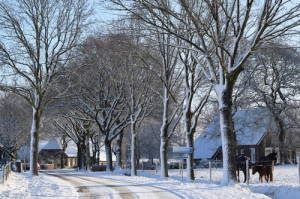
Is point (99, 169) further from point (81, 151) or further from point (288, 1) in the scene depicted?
point (288, 1)

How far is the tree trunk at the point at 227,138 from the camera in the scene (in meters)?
19.1

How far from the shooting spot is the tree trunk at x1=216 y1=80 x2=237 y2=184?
752 inches

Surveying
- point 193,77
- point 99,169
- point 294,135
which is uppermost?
point 193,77

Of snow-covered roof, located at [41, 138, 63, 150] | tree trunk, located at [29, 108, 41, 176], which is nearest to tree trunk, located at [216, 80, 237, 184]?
tree trunk, located at [29, 108, 41, 176]

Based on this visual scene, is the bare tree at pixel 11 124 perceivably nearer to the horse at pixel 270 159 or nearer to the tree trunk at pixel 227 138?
the horse at pixel 270 159

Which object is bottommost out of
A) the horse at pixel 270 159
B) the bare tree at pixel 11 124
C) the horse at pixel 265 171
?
the horse at pixel 265 171

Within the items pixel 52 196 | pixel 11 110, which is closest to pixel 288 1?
pixel 52 196

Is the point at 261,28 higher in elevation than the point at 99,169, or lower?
higher

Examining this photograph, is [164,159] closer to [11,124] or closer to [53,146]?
[11,124]

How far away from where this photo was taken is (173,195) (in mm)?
16562

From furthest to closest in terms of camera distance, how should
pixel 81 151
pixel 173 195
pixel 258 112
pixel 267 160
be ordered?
1. pixel 81 151
2. pixel 258 112
3. pixel 267 160
4. pixel 173 195

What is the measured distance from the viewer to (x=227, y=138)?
19328mm

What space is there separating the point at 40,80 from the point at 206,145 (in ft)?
117

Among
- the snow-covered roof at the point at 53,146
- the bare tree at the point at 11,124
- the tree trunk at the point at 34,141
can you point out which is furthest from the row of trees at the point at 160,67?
the snow-covered roof at the point at 53,146
